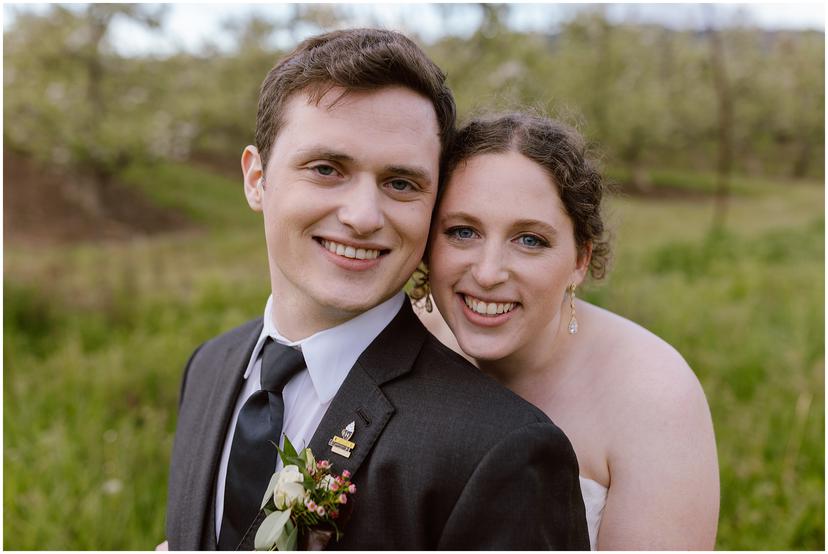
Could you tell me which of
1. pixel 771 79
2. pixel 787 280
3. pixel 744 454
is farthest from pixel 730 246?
pixel 771 79

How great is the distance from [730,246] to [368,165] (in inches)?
469

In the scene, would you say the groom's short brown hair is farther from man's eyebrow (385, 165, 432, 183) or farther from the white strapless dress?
the white strapless dress

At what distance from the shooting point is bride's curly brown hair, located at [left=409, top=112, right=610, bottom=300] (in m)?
2.23

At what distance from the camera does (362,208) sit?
2.01 m

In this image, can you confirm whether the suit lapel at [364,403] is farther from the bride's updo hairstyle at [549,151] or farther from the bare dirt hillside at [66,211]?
the bare dirt hillside at [66,211]

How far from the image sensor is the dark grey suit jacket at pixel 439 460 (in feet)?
5.87

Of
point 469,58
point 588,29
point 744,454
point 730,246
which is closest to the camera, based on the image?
point 744,454

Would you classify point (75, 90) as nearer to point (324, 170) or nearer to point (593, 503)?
point (324, 170)

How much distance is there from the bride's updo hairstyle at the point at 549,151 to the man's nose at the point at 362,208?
30cm

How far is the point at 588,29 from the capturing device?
19.5 meters

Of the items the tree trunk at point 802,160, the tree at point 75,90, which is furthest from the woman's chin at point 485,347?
the tree trunk at point 802,160

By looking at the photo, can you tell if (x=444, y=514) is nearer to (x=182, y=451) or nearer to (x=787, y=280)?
(x=182, y=451)

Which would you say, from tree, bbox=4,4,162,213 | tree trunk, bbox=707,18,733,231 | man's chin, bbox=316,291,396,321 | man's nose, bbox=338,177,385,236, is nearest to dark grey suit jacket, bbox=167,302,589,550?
man's chin, bbox=316,291,396,321

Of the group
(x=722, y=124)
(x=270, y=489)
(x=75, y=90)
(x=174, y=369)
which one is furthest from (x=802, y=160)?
(x=270, y=489)
